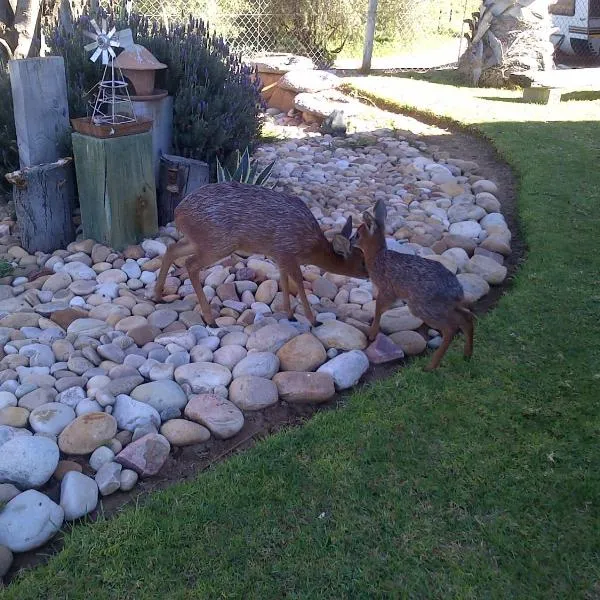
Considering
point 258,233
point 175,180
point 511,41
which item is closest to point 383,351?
point 258,233

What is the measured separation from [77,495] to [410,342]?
226 centimetres

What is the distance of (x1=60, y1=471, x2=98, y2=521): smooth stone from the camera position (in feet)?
10.0

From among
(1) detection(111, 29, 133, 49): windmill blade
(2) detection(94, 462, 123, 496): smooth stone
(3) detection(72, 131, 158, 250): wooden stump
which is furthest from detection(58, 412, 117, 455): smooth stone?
(1) detection(111, 29, 133, 49): windmill blade

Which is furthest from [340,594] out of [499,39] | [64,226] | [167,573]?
[499,39]

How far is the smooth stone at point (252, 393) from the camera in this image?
12.6 ft

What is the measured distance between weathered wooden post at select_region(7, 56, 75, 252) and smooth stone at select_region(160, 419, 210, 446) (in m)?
2.69

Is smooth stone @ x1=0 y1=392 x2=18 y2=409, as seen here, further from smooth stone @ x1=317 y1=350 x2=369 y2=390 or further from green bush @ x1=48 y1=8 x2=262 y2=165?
green bush @ x1=48 y1=8 x2=262 y2=165

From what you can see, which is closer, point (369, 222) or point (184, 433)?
point (184, 433)

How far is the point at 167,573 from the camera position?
276 centimetres

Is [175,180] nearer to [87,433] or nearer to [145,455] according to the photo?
[87,433]

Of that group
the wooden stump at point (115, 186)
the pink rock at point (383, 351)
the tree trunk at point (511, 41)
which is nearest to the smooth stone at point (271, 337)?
the pink rock at point (383, 351)

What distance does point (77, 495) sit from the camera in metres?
3.09

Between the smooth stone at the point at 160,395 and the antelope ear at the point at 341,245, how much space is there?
1.37 meters

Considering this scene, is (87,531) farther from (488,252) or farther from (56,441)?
(488,252)
